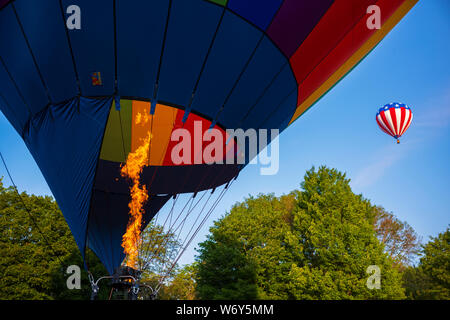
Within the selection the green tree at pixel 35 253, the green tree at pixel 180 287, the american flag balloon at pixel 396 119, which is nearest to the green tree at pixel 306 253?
the american flag balloon at pixel 396 119

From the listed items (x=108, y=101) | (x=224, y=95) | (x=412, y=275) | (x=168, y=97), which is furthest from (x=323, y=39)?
(x=412, y=275)

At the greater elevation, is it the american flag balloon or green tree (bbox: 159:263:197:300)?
the american flag balloon

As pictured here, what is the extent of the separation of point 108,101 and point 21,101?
1.84 meters

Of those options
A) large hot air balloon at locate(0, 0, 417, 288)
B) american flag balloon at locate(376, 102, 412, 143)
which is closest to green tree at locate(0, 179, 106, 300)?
large hot air balloon at locate(0, 0, 417, 288)

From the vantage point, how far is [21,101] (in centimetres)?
635

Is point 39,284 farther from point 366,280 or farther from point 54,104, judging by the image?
point 366,280

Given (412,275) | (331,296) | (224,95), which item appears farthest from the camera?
(412,275)

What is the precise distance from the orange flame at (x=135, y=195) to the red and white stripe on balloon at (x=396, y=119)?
38.4ft

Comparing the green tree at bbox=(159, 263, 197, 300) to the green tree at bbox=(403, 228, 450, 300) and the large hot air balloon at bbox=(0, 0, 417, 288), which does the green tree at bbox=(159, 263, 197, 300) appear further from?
the large hot air balloon at bbox=(0, 0, 417, 288)

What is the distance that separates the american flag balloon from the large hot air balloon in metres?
9.29

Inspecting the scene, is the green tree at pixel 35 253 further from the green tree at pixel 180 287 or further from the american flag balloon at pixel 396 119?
the american flag balloon at pixel 396 119

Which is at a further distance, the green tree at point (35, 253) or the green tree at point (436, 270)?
the green tree at point (35, 253)

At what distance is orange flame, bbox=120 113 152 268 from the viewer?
31.2 ft

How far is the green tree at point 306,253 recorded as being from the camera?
15.4 metres
